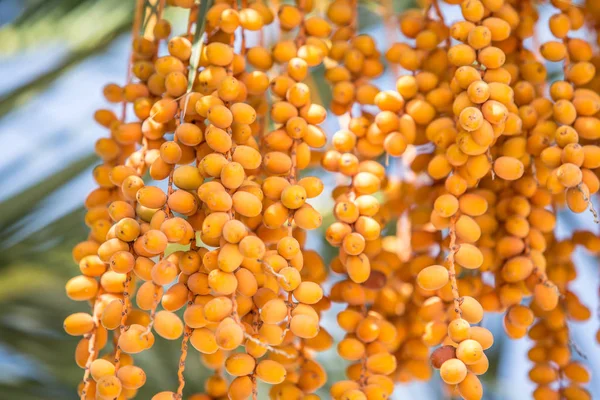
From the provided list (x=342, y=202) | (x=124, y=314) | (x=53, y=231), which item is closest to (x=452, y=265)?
(x=342, y=202)

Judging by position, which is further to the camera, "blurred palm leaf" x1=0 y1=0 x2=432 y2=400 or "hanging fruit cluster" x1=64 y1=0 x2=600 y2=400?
"blurred palm leaf" x1=0 y1=0 x2=432 y2=400

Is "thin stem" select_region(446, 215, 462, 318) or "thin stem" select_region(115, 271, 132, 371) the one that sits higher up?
"thin stem" select_region(115, 271, 132, 371)

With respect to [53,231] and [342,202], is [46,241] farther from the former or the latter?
[342,202]

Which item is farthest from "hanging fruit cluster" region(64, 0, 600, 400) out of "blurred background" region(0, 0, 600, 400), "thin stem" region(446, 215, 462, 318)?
"blurred background" region(0, 0, 600, 400)

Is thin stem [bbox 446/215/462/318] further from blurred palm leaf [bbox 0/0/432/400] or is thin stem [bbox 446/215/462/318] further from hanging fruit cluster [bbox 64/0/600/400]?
blurred palm leaf [bbox 0/0/432/400]

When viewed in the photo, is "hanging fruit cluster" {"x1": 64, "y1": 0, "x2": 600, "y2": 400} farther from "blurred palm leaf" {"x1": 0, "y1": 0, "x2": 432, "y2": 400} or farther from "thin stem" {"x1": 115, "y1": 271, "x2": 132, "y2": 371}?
"blurred palm leaf" {"x1": 0, "y1": 0, "x2": 432, "y2": 400}

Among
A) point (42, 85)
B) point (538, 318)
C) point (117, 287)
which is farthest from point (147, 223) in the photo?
point (42, 85)
